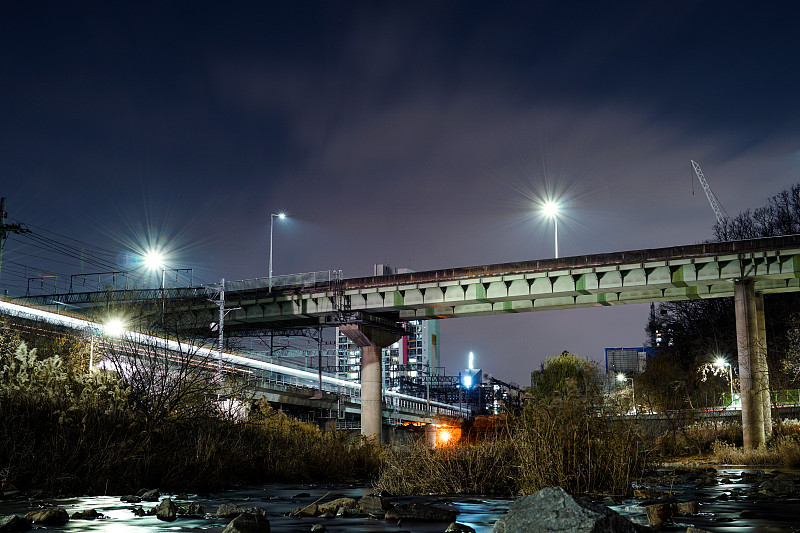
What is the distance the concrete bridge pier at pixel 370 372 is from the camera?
6288cm

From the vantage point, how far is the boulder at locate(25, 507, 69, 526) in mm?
11938

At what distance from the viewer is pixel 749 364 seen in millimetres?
49312

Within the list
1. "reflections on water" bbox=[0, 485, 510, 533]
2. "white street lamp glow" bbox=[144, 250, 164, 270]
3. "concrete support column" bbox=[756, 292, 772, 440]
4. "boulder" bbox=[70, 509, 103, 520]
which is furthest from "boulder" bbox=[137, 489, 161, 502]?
"white street lamp glow" bbox=[144, 250, 164, 270]

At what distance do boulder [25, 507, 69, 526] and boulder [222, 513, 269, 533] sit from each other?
3.55 metres

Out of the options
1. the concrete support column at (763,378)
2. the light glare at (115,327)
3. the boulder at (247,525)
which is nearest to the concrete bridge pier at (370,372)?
the concrete support column at (763,378)

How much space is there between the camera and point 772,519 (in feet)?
40.6

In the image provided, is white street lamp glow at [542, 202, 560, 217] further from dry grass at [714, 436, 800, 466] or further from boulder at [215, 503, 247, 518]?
boulder at [215, 503, 247, 518]

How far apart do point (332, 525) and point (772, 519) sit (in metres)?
6.95

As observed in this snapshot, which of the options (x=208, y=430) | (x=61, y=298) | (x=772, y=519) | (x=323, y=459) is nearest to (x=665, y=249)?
(x=323, y=459)

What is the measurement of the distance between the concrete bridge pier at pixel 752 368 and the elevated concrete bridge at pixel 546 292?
63 millimetres

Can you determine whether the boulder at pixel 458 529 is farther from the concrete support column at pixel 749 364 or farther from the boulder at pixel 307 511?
the concrete support column at pixel 749 364

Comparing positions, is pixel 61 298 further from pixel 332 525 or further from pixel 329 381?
pixel 332 525

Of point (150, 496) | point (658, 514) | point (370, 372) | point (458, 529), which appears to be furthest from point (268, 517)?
point (370, 372)

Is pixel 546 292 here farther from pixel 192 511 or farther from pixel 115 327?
pixel 192 511
